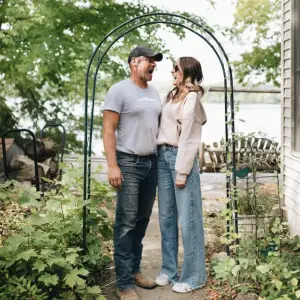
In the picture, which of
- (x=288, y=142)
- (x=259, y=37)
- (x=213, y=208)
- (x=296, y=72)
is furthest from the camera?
(x=259, y=37)

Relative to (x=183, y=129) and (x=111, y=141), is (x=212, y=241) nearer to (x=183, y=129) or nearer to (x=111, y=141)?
(x=183, y=129)

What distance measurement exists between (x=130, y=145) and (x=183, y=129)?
0.40 m

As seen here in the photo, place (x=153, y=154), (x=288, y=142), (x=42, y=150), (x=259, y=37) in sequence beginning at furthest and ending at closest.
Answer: (x=259, y=37), (x=42, y=150), (x=288, y=142), (x=153, y=154)

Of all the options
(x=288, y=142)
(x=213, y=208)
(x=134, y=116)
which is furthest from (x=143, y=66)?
(x=213, y=208)

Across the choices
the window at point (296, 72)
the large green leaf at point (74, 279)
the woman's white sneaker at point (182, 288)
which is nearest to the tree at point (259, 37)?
the window at point (296, 72)

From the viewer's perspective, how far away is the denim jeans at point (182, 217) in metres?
3.78

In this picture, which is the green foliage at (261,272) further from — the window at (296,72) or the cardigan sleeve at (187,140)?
the window at (296,72)

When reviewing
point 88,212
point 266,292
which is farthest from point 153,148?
point 266,292

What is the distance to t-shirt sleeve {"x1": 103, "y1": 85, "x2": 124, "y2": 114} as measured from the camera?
3.60 meters

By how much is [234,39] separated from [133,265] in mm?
Answer: 10359

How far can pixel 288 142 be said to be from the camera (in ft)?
18.7

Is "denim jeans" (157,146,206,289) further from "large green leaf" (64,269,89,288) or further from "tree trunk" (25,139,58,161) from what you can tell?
"tree trunk" (25,139,58,161)

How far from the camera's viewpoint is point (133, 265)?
4160 millimetres

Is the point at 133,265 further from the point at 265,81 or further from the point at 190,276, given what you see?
the point at 265,81
